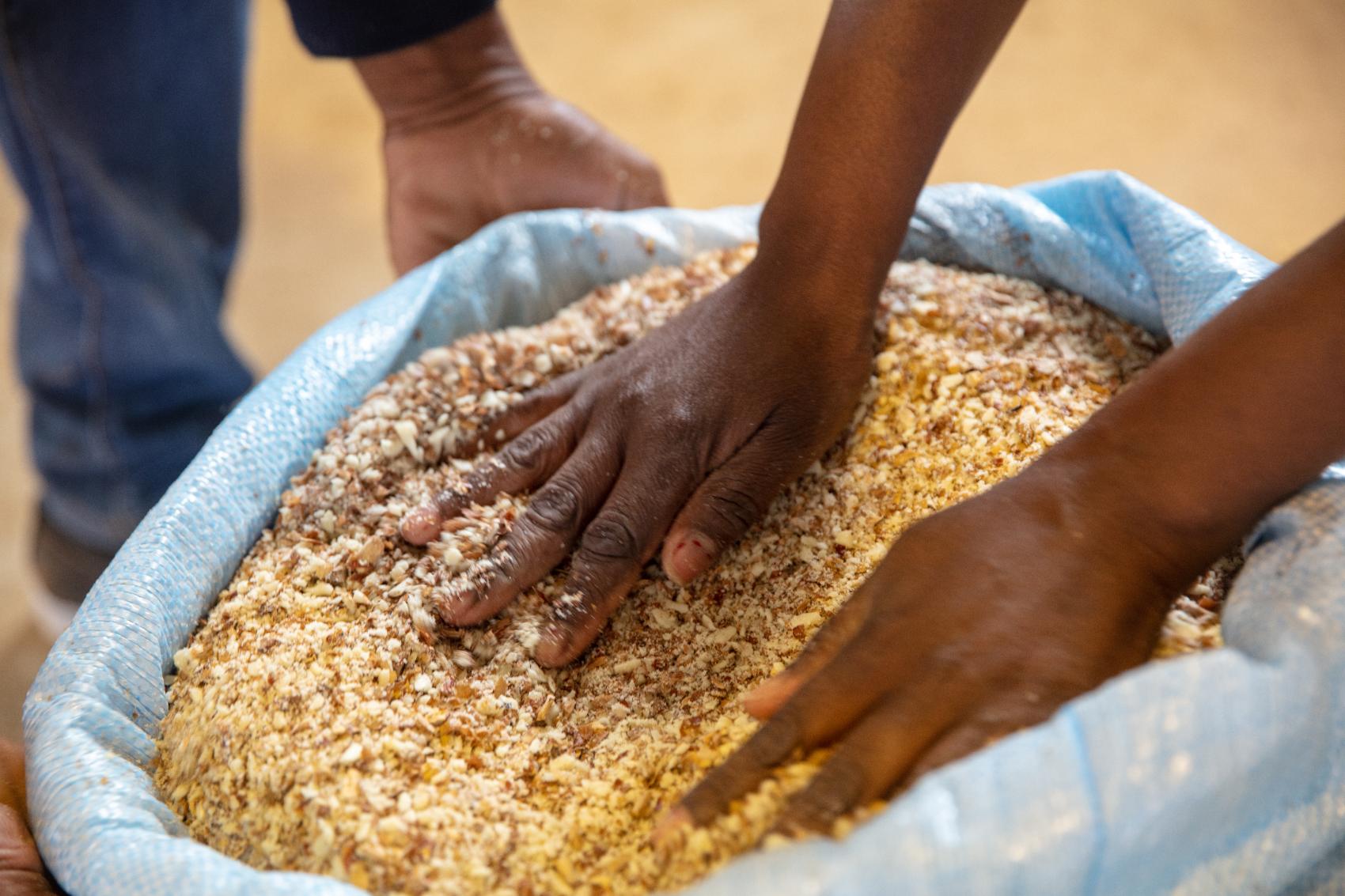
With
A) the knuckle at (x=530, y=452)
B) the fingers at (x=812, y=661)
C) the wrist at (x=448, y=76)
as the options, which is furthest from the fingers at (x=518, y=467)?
the wrist at (x=448, y=76)

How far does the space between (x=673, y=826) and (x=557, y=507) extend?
0.28 meters

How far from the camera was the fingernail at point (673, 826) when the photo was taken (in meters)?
0.51

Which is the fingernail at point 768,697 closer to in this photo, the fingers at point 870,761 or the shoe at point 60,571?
the fingers at point 870,761

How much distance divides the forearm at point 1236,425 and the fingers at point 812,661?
0.44 ft

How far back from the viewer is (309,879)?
1.67 ft

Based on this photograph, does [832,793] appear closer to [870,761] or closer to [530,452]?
[870,761]

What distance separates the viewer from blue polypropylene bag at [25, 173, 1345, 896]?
0.44m

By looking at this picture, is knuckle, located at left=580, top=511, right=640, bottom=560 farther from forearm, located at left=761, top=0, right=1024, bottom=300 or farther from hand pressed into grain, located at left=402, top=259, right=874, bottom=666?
forearm, located at left=761, top=0, right=1024, bottom=300

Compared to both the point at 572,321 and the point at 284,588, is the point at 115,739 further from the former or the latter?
the point at 572,321

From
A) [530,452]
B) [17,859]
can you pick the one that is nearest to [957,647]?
[530,452]

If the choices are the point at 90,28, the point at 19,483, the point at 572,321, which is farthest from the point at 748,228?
the point at 19,483

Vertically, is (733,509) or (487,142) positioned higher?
(487,142)

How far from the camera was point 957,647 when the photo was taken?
0.51 meters

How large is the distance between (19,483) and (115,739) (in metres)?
1.22
